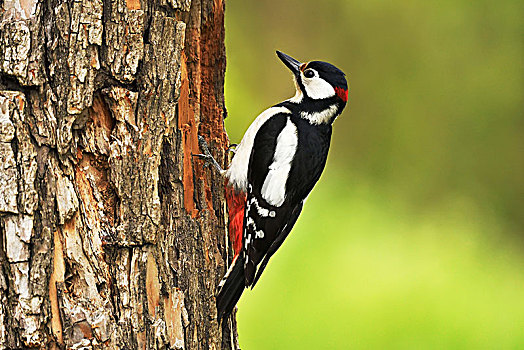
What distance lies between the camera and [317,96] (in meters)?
1.97

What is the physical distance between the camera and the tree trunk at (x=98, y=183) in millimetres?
1178

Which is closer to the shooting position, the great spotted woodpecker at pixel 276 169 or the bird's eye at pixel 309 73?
the great spotted woodpecker at pixel 276 169

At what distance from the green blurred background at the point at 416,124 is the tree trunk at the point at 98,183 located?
2204mm

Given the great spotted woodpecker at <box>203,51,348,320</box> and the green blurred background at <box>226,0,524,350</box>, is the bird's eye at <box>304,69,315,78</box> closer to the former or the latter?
the great spotted woodpecker at <box>203,51,348,320</box>

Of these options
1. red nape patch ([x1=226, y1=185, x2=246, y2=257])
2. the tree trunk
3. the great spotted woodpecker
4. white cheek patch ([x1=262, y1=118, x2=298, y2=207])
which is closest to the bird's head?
the great spotted woodpecker

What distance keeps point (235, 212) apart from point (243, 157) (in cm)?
16

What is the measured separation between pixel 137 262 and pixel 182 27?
505 millimetres

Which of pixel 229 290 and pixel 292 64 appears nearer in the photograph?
pixel 229 290

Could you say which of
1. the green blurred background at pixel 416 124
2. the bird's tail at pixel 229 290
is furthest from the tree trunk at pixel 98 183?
the green blurred background at pixel 416 124

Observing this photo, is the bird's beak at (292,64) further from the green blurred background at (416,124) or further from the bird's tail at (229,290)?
the green blurred background at (416,124)

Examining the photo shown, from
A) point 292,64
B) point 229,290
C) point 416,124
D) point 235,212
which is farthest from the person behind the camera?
point 416,124

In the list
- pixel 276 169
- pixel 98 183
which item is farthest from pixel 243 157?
pixel 98 183

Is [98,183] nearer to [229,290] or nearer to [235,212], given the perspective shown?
[229,290]

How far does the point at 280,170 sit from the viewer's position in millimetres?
1788
